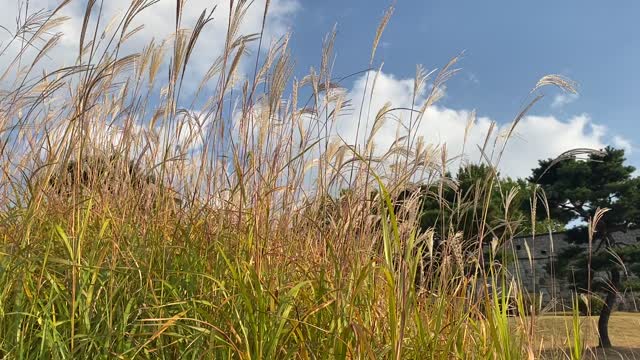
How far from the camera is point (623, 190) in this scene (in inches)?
578

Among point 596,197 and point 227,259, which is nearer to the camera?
point 227,259

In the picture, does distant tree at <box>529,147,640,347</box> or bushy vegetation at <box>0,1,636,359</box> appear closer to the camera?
bushy vegetation at <box>0,1,636,359</box>

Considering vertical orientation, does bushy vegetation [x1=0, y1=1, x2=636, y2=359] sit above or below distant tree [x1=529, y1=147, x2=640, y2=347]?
below

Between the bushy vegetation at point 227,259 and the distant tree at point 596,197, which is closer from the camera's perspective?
the bushy vegetation at point 227,259

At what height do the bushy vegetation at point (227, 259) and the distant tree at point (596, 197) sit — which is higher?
the distant tree at point (596, 197)

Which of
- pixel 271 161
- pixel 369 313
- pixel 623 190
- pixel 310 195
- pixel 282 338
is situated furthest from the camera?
pixel 623 190

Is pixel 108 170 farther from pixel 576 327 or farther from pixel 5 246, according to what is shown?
pixel 576 327

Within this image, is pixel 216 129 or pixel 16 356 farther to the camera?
pixel 216 129

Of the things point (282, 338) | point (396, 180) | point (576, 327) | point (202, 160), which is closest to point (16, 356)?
point (282, 338)

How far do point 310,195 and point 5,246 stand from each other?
1225 mm

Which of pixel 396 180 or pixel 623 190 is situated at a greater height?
pixel 623 190

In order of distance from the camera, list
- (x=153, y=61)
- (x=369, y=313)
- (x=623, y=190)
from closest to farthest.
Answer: (x=369, y=313) → (x=153, y=61) → (x=623, y=190)

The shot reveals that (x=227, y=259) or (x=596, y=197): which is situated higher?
(x=596, y=197)

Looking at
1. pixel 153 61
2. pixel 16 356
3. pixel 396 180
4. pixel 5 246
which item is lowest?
pixel 16 356
